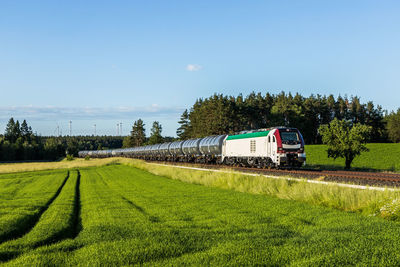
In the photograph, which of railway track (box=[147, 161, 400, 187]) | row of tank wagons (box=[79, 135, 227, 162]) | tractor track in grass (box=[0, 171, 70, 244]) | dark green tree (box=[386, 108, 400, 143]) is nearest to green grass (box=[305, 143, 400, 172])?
row of tank wagons (box=[79, 135, 227, 162])

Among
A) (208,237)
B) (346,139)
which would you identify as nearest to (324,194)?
(208,237)

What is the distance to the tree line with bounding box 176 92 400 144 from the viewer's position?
97144 millimetres

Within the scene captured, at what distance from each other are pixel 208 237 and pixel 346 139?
29.4 metres

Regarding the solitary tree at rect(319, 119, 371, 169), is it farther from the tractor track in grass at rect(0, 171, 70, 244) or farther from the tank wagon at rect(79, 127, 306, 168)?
the tractor track in grass at rect(0, 171, 70, 244)

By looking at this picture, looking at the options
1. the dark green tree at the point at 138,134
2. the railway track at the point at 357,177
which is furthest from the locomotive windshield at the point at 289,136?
the dark green tree at the point at 138,134

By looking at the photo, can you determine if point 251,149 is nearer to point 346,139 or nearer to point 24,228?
point 346,139

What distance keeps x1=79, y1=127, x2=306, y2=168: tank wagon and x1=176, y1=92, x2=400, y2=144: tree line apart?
35196 mm

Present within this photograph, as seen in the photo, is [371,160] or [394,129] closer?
[371,160]

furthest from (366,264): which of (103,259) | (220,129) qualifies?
(220,129)

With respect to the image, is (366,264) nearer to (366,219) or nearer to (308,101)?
(366,219)

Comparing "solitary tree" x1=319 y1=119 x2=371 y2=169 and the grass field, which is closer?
the grass field

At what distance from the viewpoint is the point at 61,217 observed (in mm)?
12805

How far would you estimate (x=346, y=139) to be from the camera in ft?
115

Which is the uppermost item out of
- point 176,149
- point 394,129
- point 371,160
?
point 394,129
